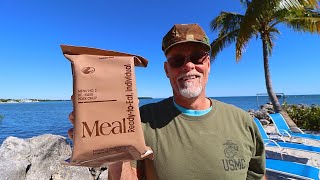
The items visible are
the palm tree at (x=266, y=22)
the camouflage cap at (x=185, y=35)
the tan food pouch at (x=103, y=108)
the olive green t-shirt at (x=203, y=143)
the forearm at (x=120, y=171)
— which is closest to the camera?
the tan food pouch at (x=103, y=108)

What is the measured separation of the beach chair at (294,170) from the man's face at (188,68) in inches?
121

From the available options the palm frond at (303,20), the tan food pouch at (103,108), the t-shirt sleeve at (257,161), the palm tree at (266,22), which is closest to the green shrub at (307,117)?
the palm tree at (266,22)

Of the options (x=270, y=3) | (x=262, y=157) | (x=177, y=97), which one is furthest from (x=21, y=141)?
(x=270, y=3)

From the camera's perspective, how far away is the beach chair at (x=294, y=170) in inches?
150

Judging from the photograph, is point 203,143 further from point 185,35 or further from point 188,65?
point 185,35

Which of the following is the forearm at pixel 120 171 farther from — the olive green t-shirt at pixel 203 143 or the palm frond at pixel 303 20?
the palm frond at pixel 303 20

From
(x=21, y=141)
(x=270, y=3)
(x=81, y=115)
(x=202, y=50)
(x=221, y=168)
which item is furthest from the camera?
(x=270, y=3)

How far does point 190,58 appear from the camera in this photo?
66.7 inches

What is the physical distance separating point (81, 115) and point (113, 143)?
0.64 ft

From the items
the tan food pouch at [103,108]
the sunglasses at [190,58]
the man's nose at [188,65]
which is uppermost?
the sunglasses at [190,58]

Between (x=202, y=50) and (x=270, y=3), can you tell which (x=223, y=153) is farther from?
(x=270, y=3)

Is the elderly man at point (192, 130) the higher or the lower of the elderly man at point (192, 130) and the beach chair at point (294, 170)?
the higher

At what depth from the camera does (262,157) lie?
1.75 metres

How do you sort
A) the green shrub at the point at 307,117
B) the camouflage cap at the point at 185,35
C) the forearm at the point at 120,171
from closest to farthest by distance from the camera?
the forearm at the point at 120,171 → the camouflage cap at the point at 185,35 → the green shrub at the point at 307,117
